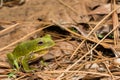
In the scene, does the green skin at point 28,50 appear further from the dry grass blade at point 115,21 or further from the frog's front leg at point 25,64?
the dry grass blade at point 115,21

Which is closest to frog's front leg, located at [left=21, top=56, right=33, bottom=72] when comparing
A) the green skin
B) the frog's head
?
the green skin

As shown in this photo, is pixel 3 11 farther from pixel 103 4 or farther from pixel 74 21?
pixel 103 4

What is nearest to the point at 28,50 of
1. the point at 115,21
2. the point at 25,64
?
the point at 25,64

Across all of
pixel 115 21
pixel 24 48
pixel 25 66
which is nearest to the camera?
pixel 25 66

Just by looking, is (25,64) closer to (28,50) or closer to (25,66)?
(25,66)

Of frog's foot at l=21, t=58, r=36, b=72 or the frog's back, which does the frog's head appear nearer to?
the frog's back

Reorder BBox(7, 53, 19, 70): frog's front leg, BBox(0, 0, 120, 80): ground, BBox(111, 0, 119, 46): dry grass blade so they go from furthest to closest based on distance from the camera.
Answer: BBox(111, 0, 119, 46): dry grass blade
BBox(7, 53, 19, 70): frog's front leg
BBox(0, 0, 120, 80): ground

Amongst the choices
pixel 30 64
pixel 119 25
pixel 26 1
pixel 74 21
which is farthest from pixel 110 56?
pixel 26 1

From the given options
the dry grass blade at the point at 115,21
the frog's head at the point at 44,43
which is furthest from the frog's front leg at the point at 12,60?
the dry grass blade at the point at 115,21
